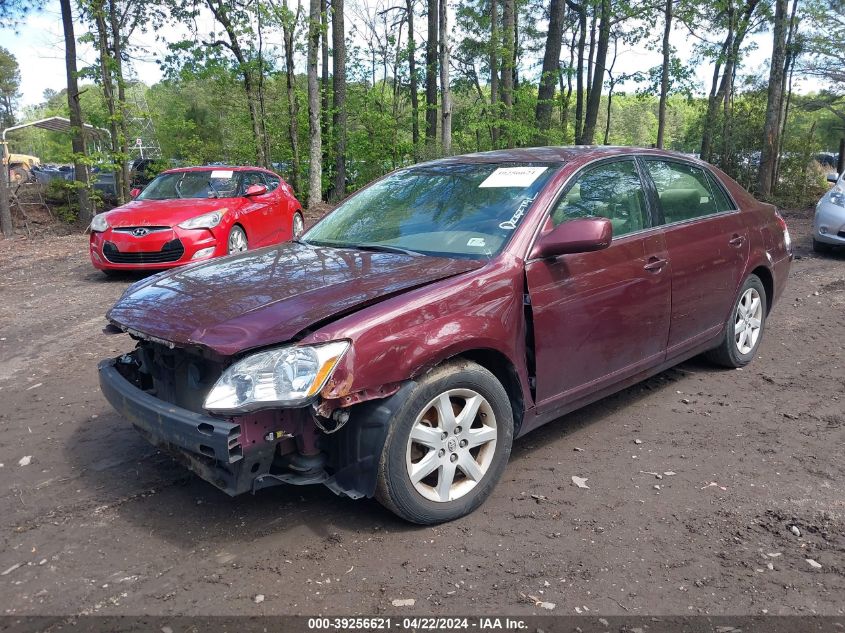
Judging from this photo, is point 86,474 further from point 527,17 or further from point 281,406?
point 527,17

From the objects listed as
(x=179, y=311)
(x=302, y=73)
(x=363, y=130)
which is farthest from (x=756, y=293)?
(x=302, y=73)

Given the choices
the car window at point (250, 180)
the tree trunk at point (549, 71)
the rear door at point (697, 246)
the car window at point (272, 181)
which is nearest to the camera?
the rear door at point (697, 246)

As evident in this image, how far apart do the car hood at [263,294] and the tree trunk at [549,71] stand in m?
16.5

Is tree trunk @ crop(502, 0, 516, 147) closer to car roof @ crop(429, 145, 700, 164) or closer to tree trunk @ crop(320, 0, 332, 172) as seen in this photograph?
tree trunk @ crop(320, 0, 332, 172)

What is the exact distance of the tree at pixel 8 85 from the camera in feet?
173

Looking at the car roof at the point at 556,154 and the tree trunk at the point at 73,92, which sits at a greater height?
the tree trunk at the point at 73,92

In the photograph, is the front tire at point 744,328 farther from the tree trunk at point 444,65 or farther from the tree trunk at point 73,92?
the tree trunk at point 73,92

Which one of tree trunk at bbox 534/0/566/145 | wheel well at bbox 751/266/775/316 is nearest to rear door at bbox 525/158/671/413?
wheel well at bbox 751/266/775/316

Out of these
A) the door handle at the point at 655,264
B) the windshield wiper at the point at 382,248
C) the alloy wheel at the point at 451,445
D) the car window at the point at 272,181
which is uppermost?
the car window at the point at 272,181

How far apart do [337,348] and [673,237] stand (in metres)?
2.56

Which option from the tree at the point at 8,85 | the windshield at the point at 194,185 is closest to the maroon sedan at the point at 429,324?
the windshield at the point at 194,185

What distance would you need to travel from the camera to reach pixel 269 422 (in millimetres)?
2725

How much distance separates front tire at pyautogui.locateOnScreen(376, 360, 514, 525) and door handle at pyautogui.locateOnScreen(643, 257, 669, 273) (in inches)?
54.6

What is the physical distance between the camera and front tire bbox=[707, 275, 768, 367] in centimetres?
504
